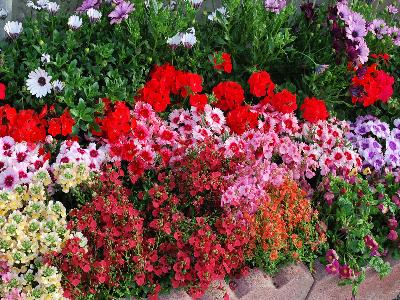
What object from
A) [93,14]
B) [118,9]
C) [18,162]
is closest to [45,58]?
[93,14]

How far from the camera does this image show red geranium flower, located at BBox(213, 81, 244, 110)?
11.7ft

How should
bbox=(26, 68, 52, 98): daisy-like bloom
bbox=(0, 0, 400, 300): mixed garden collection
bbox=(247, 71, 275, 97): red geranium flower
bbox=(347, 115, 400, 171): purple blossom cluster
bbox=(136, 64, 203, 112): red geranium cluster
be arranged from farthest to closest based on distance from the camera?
1. bbox=(347, 115, 400, 171): purple blossom cluster
2. bbox=(247, 71, 275, 97): red geranium flower
3. bbox=(136, 64, 203, 112): red geranium cluster
4. bbox=(26, 68, 52, 98): daisy-like bloom
5. bbox=(0, 0, 400, 300): mixed garden collection

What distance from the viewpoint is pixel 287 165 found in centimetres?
344

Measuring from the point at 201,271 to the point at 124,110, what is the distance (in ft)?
3.05

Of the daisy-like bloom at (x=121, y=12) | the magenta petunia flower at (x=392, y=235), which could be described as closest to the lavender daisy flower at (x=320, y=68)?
the magenta petunia flower at (x=392, y=235)

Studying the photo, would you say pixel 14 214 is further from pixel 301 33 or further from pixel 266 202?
pixel 301 33

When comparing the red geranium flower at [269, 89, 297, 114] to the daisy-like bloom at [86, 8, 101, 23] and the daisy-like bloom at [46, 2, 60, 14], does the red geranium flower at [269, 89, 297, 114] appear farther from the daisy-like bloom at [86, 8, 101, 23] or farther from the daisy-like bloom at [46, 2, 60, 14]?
the daisy-like bloom at [46, 2, 60, 14]

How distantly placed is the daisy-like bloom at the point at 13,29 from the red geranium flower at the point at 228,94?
1105 mm

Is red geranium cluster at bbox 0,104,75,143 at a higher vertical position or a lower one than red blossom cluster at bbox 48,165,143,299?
higher

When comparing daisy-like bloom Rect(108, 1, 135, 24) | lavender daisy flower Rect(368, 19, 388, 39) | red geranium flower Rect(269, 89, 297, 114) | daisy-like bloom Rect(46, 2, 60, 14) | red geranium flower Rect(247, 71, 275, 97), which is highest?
daisy-like bloom Rect(46, 2, 60, 14)

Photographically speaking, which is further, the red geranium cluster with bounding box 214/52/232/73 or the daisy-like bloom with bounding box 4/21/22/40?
the red geranium cluster with bounding box 214/52/232/73

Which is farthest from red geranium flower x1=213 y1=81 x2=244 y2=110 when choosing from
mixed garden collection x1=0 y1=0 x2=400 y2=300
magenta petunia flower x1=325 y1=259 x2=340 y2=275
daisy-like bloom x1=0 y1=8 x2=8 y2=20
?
daisy-like bloom x1=0 y1=8 x2=8 y2=20

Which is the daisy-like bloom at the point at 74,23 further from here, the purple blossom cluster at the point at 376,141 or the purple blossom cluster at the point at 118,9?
the purple blossom cluster at the point at 376,141

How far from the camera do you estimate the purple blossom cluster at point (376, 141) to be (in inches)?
147
